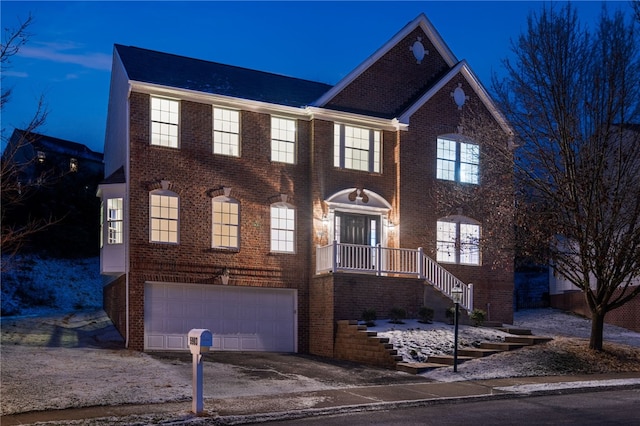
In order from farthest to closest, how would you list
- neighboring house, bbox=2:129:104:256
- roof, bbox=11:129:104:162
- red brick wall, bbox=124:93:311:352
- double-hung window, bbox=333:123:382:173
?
1. roof, bbox=11:129:104:162
2. neighboring house, bbox=2:129:104:256
3. double-hung window, bbox=333:123:382:173
4. red brick wall, bbox=124:93:311:352

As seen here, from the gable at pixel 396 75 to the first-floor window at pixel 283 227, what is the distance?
11.9 feet

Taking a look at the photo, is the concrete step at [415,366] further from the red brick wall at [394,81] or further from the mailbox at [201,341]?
the red brick wall at [394,81]

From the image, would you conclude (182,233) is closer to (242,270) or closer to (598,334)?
(242,270)

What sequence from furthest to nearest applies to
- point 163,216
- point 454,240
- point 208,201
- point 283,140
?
point 454,240
point 283,140
point 208,201
point 163,216

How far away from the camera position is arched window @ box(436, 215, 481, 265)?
2395 cm

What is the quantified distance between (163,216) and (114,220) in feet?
4.70

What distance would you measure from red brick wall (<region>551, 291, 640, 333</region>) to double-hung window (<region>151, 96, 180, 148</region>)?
18.8m

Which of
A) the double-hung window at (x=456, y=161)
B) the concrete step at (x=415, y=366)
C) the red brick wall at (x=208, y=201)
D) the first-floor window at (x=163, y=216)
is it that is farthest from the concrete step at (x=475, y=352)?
the first-floor window at (x=163, y=216)

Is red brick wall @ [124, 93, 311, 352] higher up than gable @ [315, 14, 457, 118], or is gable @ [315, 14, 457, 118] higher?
gable @ [315, 14, 457, 118]

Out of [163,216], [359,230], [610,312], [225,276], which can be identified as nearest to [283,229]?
[225,276]

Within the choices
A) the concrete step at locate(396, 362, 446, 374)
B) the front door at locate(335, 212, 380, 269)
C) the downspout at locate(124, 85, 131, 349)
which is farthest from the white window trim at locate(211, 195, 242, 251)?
the concrete step at locate(396, 362, 446, 374)

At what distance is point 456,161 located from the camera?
971 inches

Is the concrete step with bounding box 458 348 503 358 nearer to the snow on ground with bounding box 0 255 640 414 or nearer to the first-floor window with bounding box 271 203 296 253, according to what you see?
the snow on ground with bounding box 0 255 640 414

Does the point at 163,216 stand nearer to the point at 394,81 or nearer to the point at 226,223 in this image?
the point at 226,223
